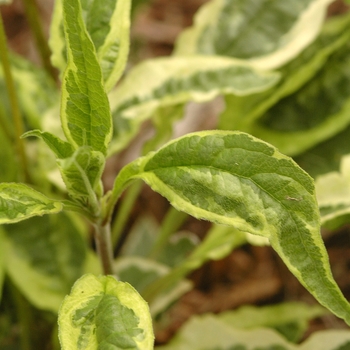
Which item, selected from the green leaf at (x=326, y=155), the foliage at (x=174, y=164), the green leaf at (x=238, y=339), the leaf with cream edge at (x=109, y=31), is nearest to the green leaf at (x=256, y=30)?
the foliage at (x=174, y=164)

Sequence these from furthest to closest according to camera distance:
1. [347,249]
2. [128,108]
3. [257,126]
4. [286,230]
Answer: [347,249] < [257,126] < [128,108] < [286,230]

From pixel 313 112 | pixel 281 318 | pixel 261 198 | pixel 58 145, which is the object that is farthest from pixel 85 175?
pixel 281 318

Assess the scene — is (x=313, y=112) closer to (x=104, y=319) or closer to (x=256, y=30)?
(x=256, y=30)

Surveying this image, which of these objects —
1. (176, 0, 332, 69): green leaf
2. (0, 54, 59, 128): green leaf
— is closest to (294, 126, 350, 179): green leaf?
(176, 0, 332, 69): green leaf

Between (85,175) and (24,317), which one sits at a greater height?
(85,175)

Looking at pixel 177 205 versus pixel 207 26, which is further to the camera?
pixel 207 26

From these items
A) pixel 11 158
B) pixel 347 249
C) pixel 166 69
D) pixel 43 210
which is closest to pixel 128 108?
pixel 166 69

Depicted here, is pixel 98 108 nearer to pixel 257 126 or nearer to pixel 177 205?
pixel 177 205

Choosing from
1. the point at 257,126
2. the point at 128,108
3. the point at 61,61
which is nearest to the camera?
the point at 61,61
